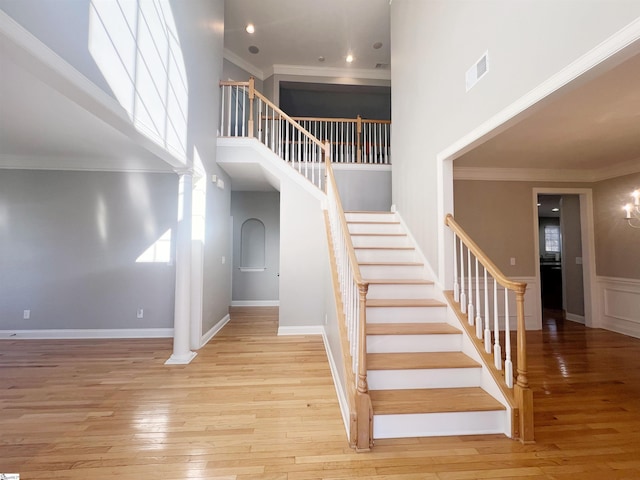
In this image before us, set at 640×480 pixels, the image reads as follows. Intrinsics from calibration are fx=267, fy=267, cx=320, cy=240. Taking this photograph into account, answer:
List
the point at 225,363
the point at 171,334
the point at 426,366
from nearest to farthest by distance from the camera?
the point at 426,366, the point at 225,363, the point at 171,334

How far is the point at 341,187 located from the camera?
5.13 meters

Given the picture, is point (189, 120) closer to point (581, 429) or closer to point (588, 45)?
point (588, 45)

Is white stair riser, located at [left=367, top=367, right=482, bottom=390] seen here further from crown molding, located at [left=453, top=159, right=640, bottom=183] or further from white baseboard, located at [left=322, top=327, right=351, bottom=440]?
crown molding, located at [left=453, top=159, right=640, bottom=183]

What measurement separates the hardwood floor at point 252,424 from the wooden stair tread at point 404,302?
0.93m

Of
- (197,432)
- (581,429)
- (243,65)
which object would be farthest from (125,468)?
(243,65)

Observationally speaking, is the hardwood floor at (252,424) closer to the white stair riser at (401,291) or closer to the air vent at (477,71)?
the white stair riser at (401,291)

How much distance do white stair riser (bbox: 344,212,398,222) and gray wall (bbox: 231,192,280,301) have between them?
2773 mm

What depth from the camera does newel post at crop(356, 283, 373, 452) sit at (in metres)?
1.77

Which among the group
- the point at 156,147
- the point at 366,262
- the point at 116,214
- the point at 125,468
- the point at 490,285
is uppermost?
the point at 156,147

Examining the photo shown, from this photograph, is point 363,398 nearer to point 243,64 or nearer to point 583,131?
point 583,131

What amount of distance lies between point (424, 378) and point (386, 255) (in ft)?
5.34

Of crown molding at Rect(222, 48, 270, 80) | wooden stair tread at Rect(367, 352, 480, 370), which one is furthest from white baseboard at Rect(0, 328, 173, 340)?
crown molding at Rect(222, 48, 270, 80)

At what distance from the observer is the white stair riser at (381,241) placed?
3.64m

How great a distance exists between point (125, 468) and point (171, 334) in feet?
9.18
